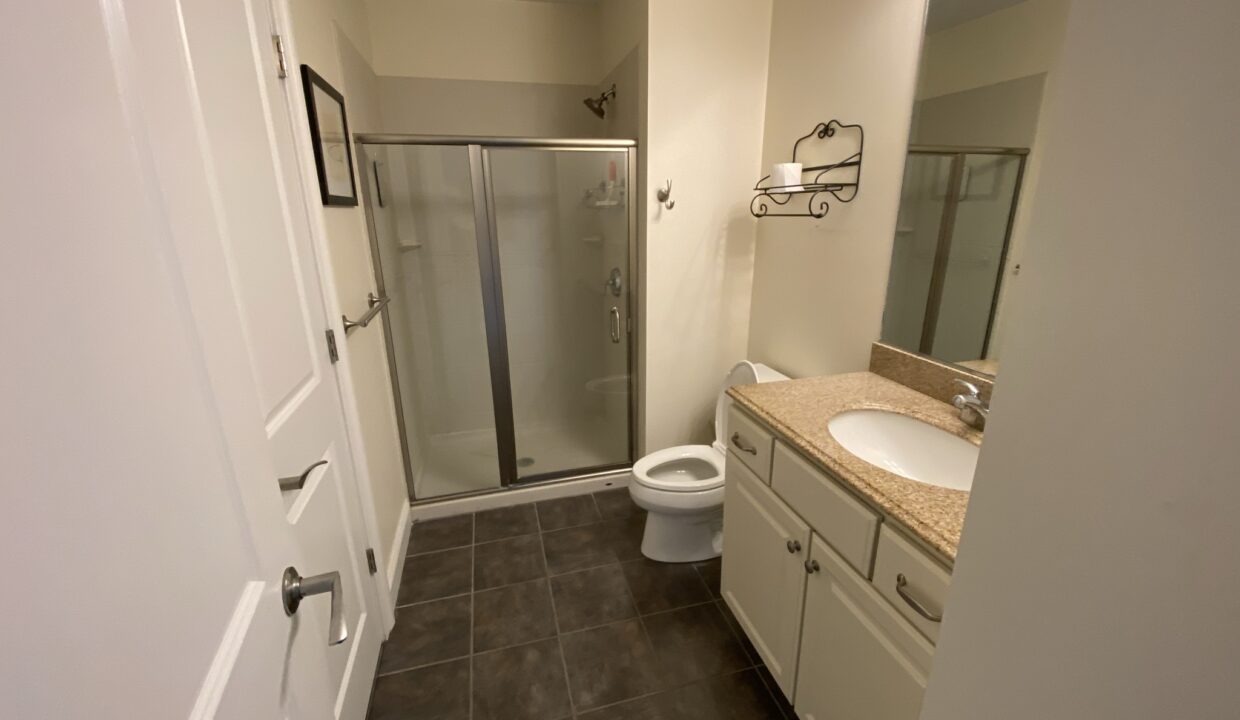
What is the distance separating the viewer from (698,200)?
2150 mm

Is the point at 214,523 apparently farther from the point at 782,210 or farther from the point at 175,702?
the point at 782,210

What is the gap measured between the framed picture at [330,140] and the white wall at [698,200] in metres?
1.14

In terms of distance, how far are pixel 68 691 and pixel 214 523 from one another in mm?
194

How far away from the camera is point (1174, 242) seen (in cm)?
33

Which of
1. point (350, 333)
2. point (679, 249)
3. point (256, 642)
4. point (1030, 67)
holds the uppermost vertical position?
point (1030, 67)

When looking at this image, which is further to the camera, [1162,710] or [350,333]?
[350,333]

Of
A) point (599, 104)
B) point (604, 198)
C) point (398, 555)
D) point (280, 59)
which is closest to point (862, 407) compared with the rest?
point (604, 198)

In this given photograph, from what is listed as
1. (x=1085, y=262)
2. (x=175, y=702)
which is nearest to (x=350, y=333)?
(x=175, y=702)

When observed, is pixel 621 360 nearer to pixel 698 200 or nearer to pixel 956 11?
pixel 698 200

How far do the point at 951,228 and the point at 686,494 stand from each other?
1218 mm

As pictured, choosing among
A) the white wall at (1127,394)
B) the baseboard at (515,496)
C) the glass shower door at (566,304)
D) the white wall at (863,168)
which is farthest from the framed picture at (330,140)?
the white wall at (863,168)

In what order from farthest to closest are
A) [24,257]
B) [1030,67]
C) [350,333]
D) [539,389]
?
[539,389]
[350,333]
[1030,67]
[24,257]

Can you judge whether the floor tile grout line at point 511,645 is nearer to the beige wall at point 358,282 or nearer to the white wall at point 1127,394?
the beige wall at point 358,282

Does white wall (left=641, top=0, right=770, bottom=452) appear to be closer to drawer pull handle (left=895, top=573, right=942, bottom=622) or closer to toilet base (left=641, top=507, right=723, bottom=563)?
toilet base (left=641, top=507, right=723, bottom=563)
